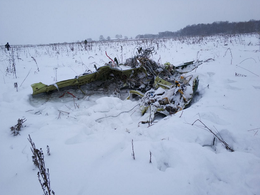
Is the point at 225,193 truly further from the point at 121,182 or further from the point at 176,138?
the point at 121,182

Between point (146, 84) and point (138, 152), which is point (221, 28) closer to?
point (146, 84)

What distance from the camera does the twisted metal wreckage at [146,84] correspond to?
245 cm

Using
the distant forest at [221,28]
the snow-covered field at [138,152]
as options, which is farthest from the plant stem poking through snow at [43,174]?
the distant forest at [221,28]

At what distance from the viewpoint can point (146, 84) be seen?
3.37 m

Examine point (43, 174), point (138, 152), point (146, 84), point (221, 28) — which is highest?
point (221, 28)

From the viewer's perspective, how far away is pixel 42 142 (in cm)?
149

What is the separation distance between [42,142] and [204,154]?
1674mm

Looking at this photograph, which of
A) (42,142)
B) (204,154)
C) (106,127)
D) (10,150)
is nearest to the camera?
(204,154)

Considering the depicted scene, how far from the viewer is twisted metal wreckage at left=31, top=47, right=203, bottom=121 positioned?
8.02ft

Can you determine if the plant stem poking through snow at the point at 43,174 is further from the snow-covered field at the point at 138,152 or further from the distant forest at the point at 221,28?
the distant forest at the point at 221,28

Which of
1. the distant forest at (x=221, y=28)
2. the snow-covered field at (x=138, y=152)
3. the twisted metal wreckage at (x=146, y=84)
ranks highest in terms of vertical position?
the distant forest at (x=221, y=28)

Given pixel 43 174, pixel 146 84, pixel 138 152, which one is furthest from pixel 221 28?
pixel 43 174

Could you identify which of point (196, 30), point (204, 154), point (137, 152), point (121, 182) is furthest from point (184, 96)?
point (196, 30)

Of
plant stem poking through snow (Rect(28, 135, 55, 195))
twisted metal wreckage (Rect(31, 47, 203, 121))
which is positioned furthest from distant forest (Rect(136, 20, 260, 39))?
plant stem poking through snow (Rect(28, 135, 55, 195))
